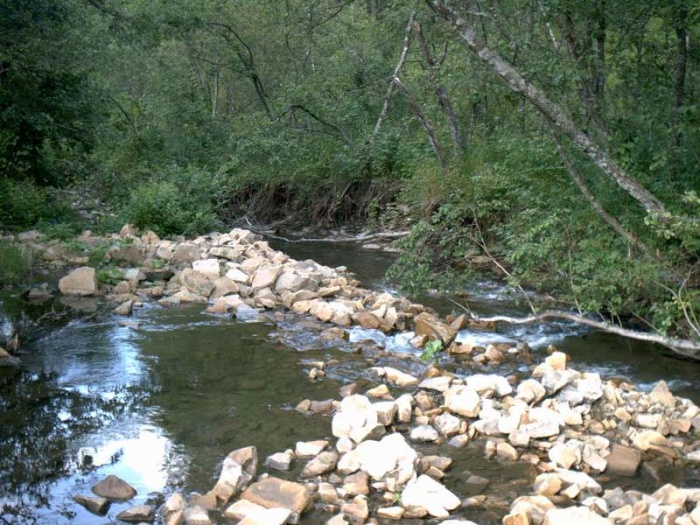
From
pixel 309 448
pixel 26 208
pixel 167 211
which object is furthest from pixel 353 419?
pixel 26 208

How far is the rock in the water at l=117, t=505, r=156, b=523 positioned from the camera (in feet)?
14.5

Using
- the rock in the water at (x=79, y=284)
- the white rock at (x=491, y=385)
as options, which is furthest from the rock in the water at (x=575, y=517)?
the rock in the water at (x=79, y=284)

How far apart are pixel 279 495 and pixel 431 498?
894mm

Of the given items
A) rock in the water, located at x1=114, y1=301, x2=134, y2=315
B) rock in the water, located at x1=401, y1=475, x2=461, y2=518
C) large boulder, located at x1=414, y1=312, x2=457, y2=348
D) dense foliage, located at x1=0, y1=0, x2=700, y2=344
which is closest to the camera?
rock in the water, located at x1=401, y1=475, x2=461, y2=518

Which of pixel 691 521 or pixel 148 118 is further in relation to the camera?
pixel 148 118

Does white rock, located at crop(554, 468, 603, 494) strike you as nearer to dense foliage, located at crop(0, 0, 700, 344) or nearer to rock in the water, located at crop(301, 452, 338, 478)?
rock in the water, located at crop(301, 452, 338, 478)

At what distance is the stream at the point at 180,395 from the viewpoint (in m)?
4.98

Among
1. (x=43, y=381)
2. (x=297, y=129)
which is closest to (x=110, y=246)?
(x=43, y=381)

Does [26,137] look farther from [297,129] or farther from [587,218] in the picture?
[587,218]

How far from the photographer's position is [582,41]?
819cm

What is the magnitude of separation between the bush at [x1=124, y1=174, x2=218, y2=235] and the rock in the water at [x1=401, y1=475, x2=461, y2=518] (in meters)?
10.4

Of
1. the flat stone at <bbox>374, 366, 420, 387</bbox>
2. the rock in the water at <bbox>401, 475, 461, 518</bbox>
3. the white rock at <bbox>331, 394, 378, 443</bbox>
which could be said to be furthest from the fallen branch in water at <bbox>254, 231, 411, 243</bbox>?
the rock in the water at <bbox>401, 475, 461, 518</bbox>

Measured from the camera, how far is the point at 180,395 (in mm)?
6512

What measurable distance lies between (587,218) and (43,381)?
5718 millimetres
